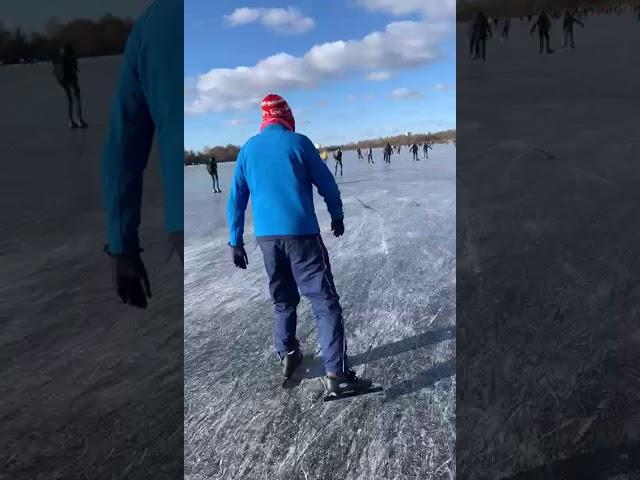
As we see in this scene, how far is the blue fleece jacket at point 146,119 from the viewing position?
1344mm

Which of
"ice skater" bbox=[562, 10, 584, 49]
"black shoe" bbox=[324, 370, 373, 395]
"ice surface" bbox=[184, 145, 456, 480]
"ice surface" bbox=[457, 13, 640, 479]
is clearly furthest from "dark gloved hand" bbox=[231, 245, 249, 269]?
"ice skater" bbox=[562, 10, 584, 49]

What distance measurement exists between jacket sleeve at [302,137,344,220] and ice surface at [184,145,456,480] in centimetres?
8

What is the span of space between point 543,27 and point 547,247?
1937 mm

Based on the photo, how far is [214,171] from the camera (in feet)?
6.32

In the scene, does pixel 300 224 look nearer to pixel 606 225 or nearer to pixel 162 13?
pixel 162 13

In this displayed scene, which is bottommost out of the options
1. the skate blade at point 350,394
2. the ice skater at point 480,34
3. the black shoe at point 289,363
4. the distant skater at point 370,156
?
the skate blade at point 350,394

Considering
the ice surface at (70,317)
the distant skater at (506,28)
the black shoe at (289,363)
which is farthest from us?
the distant skater at (506,28)

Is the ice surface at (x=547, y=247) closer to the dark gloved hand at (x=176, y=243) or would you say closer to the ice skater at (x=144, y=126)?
the dark gloved hand at (x=176, y=243)

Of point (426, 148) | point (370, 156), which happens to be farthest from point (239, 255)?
point (426, 148)

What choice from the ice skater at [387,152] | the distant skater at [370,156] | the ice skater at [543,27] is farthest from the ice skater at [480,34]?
the distant skater at [370,156]

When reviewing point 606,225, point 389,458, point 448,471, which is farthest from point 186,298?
point 606,225

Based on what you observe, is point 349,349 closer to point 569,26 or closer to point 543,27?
point 543,27

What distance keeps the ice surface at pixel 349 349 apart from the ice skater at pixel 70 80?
19.6 inches

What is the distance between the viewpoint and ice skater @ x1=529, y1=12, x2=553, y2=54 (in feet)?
11.4
